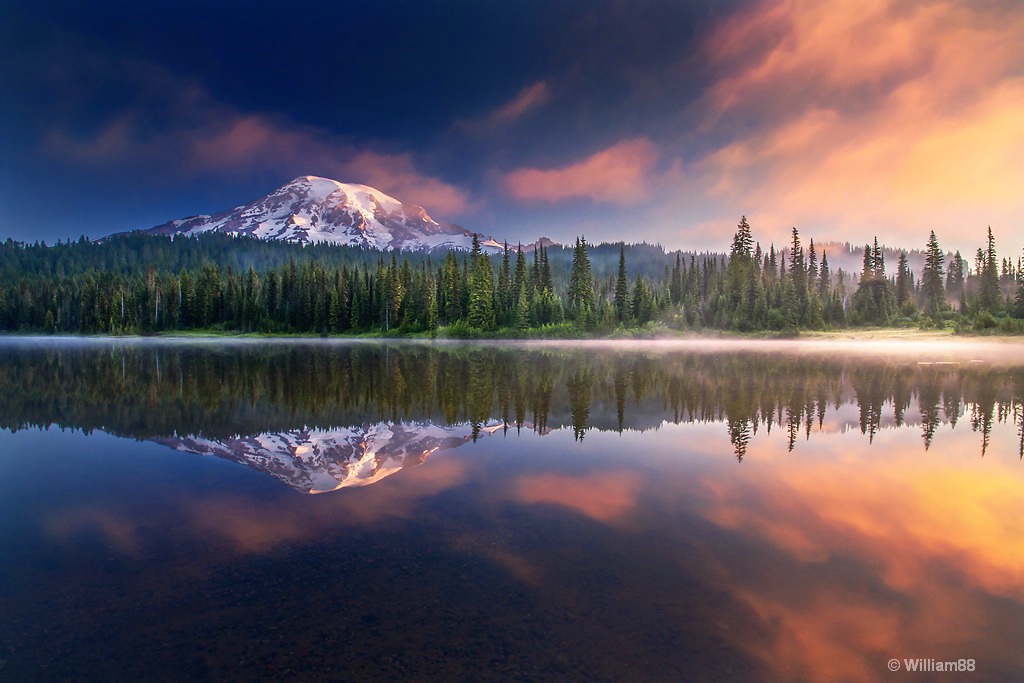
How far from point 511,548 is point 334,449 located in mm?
7531

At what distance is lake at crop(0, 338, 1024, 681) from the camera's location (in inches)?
215

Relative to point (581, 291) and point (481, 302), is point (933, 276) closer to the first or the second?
point (581, 291)

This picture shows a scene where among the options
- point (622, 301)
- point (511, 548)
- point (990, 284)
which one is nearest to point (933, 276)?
point (990, 284)

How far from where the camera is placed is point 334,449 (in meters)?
13.9

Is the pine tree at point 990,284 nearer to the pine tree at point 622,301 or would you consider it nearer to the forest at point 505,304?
the forest at point 505,304

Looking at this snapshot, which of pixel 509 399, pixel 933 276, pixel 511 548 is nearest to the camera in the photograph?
pixel 511 548

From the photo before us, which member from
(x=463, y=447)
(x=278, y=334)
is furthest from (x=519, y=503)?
(x=278, y=334)

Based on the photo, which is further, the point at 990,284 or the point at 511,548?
the point at 990,284

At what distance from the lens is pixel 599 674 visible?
16.7 feet

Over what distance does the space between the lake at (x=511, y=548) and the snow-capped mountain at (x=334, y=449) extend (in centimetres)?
11

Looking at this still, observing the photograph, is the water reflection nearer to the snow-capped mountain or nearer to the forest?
the snow-capped mountain

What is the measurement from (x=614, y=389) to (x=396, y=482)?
1643cm

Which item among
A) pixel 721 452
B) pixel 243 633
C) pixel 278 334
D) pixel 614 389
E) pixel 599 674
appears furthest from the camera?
pixel 278 334

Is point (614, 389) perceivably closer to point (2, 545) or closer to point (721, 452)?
point (721, 452)
